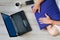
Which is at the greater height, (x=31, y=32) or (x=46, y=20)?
(x=46, y=20)

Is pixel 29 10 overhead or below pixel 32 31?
overhead

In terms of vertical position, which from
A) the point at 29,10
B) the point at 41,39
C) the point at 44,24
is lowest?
the point at 41,39

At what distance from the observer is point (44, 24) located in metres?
1.49

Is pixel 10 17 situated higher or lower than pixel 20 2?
lower

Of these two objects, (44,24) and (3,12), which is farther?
(3,12)

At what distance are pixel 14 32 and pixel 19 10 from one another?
0.76 feet

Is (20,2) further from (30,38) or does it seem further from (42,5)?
(30,38)

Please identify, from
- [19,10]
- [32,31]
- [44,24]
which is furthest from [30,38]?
[19,10]

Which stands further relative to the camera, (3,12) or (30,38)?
(3,12)

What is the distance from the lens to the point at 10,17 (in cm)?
157

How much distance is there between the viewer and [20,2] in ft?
5.35

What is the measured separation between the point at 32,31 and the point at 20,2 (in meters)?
0.32

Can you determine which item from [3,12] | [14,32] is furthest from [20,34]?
[3,12]

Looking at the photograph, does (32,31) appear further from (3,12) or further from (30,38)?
(3,12)
